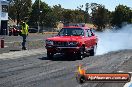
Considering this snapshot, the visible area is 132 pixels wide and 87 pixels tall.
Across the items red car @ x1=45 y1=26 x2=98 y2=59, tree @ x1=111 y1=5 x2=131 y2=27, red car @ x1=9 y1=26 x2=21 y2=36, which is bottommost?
red car @ x1=9 y1=26 x2=21 y2=36

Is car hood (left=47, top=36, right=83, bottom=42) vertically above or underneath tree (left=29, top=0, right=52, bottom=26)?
underneath

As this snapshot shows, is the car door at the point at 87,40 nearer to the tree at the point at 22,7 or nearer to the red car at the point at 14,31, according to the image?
the red car at the point at 14,31

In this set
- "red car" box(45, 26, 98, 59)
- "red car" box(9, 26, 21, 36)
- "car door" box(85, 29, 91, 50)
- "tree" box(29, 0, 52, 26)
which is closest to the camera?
"red car" box(45, 26, 98, 59)

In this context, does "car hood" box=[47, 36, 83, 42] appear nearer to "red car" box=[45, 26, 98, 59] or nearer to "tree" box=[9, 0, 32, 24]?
"red car" box=[45, 26, 98, 59]

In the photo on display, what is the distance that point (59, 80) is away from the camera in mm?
10094

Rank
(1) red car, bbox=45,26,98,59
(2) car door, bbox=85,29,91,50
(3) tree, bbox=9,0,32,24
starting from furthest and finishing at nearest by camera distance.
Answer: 1. (3) tree, bbox=9,0,32,24
2. (2) car door, bbox=85,29,91,50
3. (1) red car, bbox=45,26,98,59

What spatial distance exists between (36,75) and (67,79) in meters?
1.21

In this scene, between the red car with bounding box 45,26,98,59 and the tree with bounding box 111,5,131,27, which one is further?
the tree with bounding box 111,5,131,27

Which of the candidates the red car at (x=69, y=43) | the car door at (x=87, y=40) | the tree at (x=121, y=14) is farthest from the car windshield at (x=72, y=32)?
the tree at (x=121, y=14)

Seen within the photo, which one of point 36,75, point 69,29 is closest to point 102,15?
point 69,29

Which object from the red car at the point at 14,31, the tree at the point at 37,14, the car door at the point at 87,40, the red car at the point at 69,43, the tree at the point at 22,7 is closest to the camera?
the red car at the point at 69,43

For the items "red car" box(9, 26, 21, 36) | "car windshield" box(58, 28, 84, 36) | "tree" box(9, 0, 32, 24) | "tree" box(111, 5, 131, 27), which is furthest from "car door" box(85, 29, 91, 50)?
"tree" box(9, 0, 32, 24)

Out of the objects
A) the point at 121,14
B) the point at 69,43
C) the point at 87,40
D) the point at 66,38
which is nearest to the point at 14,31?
the point at 121,14

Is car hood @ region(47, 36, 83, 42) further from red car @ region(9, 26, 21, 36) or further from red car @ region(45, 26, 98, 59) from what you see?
red car @ region(9, 26, 21, 36)
